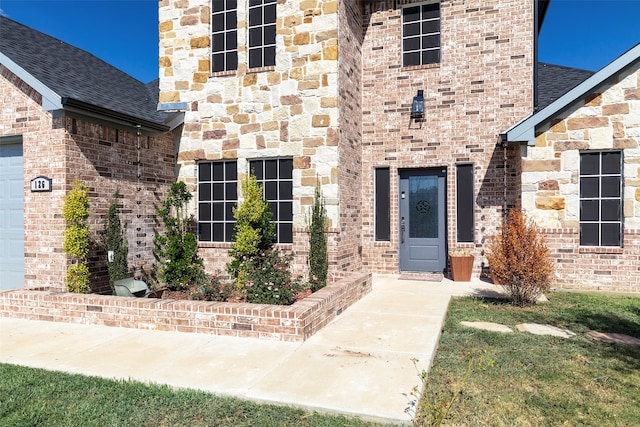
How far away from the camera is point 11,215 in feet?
25.5

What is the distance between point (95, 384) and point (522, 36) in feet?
31.6

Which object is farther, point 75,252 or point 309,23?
point 309,23

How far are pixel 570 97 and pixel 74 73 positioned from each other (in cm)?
960

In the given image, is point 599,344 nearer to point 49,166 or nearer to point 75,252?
point 75,252

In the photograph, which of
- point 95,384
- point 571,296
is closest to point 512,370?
point 95,384

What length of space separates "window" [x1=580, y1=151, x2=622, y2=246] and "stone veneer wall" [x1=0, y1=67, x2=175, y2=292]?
28.9 feet

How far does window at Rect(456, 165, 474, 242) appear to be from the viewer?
9.32 meters

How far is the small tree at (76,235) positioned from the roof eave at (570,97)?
7.72 meters

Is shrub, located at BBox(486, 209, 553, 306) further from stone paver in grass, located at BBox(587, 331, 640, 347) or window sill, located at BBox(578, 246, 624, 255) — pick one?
window sill, located at BBox(578, 246, 624, 255)

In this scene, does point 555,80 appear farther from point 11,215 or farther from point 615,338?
point 11,215

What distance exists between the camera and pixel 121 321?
5652mm

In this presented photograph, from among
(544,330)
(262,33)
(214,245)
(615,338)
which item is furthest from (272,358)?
(262,33)

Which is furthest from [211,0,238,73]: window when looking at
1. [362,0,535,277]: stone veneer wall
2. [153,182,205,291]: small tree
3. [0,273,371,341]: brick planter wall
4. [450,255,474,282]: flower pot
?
[450,255,474,282]: flower pot

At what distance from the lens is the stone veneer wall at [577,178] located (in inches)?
305
